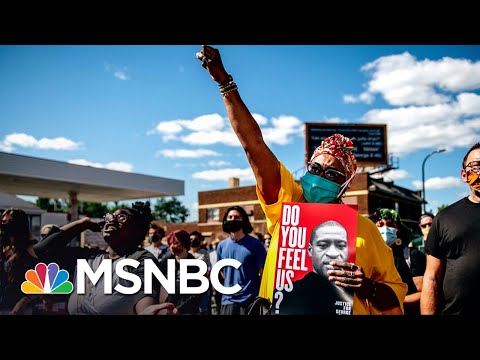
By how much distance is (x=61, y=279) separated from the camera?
Answer: 326 centimetres

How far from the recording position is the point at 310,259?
214cm

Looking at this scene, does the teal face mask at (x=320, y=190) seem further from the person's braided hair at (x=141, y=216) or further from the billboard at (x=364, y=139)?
the billboard at (x=364, y=139)

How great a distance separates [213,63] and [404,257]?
8.67ft

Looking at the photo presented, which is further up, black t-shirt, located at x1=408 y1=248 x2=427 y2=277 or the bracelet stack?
the bracelet stack

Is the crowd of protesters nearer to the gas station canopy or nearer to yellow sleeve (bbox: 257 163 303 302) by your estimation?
yellow sleeve (bbox: 257 163 303 302)

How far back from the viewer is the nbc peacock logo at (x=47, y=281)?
10.6ft

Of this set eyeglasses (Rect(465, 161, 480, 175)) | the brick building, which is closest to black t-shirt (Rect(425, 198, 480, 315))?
eyeglasses (Rect(465, 161, 480, 175))

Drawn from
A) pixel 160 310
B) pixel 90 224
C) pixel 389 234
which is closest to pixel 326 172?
pixel 160 310

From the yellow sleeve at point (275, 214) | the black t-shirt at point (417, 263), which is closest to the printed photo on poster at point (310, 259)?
the yellow sleeve at point (275, 214)

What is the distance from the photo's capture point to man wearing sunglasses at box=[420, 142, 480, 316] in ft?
8.39
